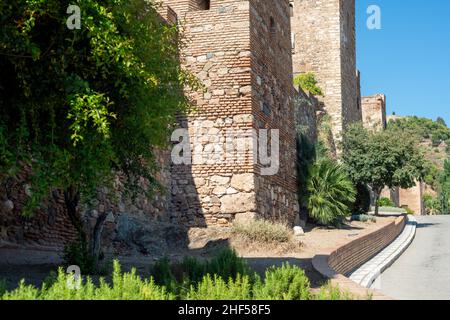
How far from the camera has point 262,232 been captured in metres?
12.5

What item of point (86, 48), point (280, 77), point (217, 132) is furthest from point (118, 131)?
point (280, 77)

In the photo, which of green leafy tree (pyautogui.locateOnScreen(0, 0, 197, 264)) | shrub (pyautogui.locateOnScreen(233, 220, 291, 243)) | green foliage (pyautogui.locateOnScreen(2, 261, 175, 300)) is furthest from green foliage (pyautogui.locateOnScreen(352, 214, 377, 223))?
green foliage (pyautogui.locateOnScreen(2, 261, 175, 300))

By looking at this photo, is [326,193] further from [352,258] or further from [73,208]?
[73,208]

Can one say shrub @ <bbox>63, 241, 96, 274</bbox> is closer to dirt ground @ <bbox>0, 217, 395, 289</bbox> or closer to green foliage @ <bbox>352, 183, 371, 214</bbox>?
dirt ground @ <bbox>0, 217, 395, 289</bbox>

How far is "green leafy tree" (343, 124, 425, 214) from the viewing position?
25688mm

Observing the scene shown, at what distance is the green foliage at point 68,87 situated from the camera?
21.5 feet

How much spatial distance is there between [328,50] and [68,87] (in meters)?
24.6

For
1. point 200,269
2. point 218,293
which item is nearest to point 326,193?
point 200,269

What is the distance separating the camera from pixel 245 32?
14.1 metres

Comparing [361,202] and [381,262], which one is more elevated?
[361,202]

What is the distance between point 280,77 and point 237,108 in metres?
2.90

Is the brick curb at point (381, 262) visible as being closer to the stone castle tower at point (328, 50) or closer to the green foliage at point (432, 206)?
the stone castle tower at point (328, 50)

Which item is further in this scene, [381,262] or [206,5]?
[206,5]

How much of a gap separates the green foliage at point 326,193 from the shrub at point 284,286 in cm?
1026
